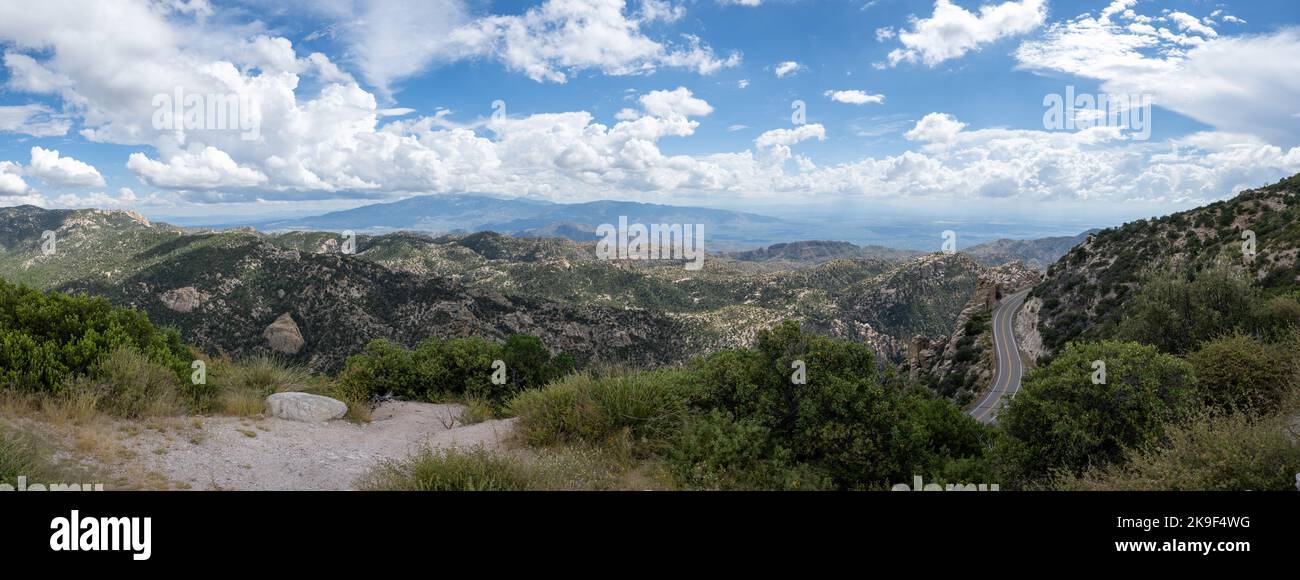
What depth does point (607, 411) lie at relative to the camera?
333 inches

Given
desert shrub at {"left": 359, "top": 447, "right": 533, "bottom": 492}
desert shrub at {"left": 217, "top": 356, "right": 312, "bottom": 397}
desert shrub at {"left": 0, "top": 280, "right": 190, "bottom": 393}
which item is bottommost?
desert shrub at {"left": 217, "top": 356, "right": 312, "bottom": 397}

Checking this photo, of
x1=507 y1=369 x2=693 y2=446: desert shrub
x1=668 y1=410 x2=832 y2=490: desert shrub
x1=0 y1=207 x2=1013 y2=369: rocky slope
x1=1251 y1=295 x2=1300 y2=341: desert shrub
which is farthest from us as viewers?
x1=0 y1=207 x2=1013 y2=369: rocky slope

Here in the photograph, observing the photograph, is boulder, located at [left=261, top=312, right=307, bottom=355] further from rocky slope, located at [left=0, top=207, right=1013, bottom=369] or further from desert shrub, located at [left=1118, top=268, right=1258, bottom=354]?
desert shrub, located at [left=1118, top=268, right=1258, bottom=354]

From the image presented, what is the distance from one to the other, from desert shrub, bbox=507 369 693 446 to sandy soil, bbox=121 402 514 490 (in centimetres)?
72

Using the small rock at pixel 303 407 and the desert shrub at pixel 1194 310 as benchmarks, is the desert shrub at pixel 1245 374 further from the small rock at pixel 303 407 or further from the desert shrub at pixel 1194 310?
the small rock at pixel 303 407

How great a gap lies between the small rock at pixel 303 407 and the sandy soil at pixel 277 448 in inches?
8.4

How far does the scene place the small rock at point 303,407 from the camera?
1020 cm

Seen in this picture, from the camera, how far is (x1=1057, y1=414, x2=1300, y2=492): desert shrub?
203 inches

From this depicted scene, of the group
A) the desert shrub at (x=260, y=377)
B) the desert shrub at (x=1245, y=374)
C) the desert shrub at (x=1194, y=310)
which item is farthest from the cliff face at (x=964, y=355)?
the desert shrub at (x=260, y=377)

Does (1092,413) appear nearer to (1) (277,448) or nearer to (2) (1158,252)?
(1) (277,448)

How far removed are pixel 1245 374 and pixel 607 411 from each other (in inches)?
441

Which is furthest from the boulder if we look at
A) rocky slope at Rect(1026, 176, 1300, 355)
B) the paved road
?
rocky slope at Rect(1026, 176, 1300, 355)
